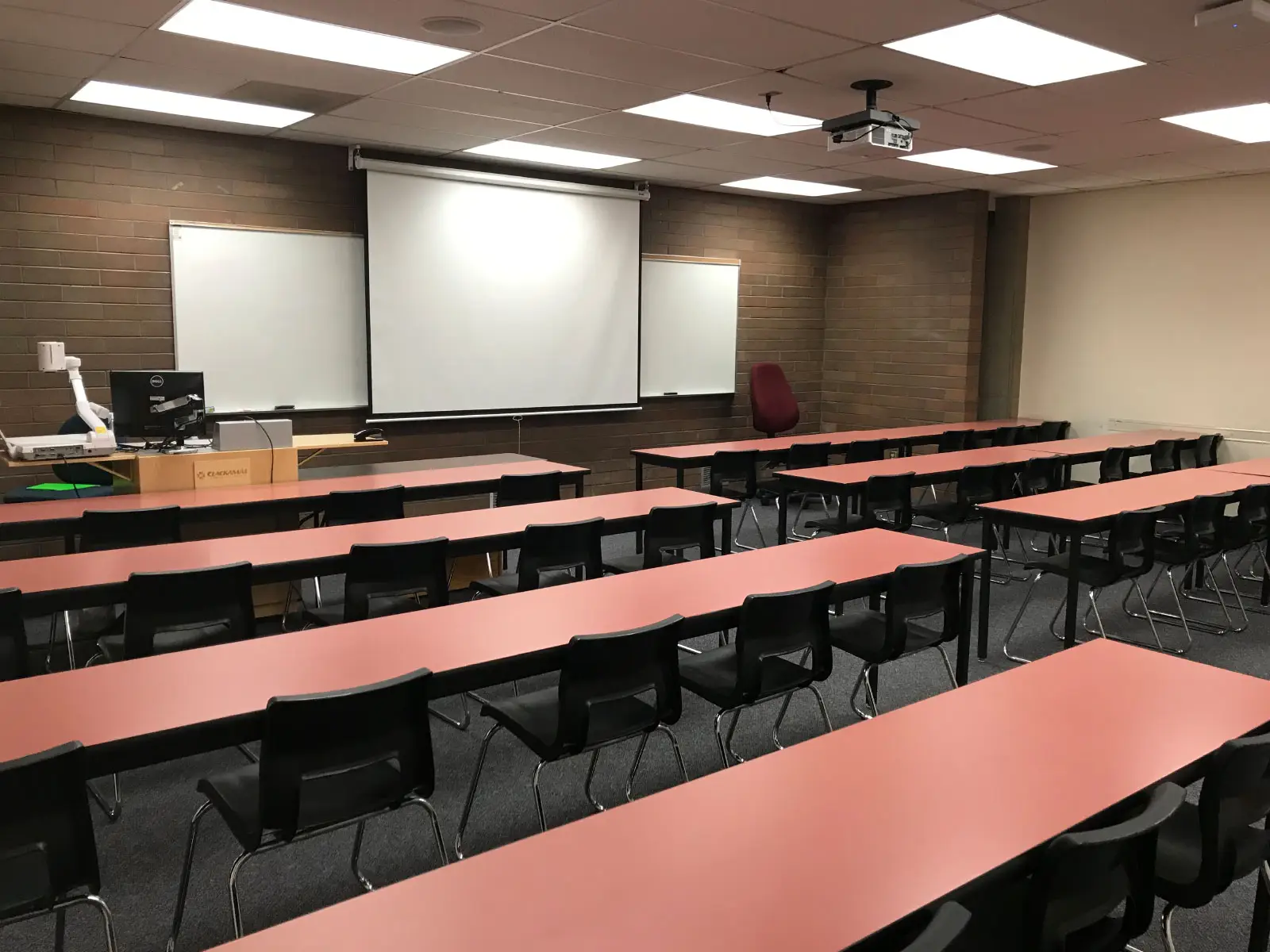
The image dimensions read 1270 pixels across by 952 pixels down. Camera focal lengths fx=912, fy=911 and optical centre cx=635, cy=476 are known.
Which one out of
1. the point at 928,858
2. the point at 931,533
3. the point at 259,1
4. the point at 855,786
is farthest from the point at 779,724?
the point at 931,533

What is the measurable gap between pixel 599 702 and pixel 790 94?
13.1ft

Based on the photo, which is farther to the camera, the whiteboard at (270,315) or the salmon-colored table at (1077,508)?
the whiteboard at (270,315)

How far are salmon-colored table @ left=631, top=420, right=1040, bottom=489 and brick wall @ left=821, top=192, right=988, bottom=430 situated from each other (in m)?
0.65

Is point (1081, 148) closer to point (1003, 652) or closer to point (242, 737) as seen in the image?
point (1003, 652)

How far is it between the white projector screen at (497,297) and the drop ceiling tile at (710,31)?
3.42 m

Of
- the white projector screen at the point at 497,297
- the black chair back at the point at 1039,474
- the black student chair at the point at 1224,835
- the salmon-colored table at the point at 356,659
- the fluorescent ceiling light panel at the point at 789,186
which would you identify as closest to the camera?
the black student chair at the point at 1224,835

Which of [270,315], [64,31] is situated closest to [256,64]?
[64,31]

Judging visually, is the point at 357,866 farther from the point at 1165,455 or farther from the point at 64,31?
the point at 1165,455

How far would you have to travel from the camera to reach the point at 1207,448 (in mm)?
7961

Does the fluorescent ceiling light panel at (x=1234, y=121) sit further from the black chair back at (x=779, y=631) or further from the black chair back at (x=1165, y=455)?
the black chair back at (x=779, y=631)

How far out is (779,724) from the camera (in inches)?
153

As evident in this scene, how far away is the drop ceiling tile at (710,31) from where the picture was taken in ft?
12.9

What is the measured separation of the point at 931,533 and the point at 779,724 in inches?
173

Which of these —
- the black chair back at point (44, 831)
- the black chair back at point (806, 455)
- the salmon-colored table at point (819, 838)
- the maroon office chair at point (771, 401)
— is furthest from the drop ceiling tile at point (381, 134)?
the salmon-colored table at point (819, 838)
